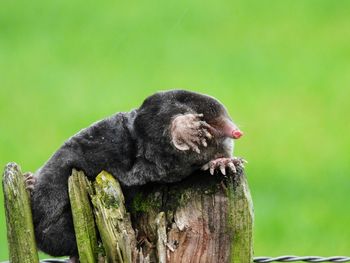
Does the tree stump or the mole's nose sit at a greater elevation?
the mole's nose

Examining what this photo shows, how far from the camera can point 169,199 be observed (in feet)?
13.5

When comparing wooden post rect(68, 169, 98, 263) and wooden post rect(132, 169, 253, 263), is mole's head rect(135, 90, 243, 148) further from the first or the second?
wooden post rect(68, 169, 98, 263)

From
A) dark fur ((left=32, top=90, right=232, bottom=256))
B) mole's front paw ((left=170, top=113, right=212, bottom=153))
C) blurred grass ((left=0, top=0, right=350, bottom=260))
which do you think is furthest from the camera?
blurred grass ((left=0, top=0, right=350, bottom=260))

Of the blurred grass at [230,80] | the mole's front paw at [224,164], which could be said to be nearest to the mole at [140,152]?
the mole's front paw at [224,164]

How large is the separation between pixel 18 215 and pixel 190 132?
84cm

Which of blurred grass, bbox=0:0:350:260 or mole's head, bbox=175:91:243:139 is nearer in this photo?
mole's head, bbox=175:91:243:139

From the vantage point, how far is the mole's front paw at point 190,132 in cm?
391

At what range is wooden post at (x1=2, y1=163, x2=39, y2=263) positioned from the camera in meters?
4.12

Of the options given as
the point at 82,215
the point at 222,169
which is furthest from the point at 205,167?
the point at 82,215

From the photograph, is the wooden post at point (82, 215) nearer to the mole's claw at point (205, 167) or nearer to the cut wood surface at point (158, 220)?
the cut wood surface at point (158, 220)

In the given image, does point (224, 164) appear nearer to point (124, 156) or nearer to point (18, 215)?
point (124, 156)

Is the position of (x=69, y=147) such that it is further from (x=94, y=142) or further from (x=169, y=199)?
(x=169, y=199)

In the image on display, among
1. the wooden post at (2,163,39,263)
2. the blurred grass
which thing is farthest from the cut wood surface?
the blurred grass

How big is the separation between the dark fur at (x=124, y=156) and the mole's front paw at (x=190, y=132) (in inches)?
1.4
